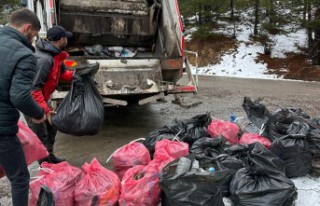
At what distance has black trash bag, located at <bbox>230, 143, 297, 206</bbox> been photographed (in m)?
2.61

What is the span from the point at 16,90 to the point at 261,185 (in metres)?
1.91

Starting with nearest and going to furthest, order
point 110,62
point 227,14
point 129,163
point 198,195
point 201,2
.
Answer: point 198,195 < point 129,163 < point 110,62 < point 201,2 < point 227,14

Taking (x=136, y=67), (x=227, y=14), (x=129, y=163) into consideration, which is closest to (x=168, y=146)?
(x=129, y=163)

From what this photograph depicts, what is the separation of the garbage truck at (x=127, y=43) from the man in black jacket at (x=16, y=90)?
7.51 feet

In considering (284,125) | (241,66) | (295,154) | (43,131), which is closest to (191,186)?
(295,154)

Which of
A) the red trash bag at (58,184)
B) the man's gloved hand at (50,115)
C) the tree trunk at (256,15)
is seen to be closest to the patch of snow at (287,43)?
the tree trunk at (256,15)

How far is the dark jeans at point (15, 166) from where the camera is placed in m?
2.30

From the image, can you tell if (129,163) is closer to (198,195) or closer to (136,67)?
Result: (198,195)

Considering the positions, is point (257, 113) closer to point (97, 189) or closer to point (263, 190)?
point (263, 190)

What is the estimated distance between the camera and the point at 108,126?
5.70 metres

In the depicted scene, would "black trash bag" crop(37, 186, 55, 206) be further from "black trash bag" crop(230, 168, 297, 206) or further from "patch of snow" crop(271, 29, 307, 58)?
"patch of snow" crop(271, 29, 307, 58)

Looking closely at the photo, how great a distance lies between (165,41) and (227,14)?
1463 cm

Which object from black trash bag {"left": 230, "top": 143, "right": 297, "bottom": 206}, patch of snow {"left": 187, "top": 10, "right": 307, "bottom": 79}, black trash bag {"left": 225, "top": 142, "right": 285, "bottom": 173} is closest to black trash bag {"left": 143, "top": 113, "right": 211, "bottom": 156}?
black trash bag {"left": 225, "top": 142, "right": 285, "bottom": 173}

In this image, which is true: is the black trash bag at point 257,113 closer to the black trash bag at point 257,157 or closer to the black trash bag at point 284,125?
the black trash bag at point 284,125
